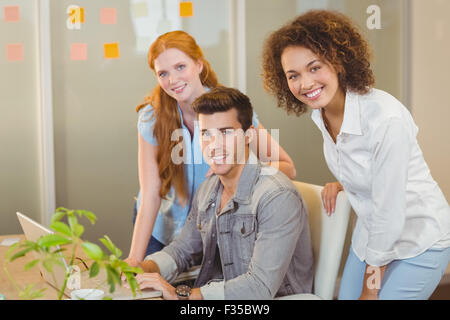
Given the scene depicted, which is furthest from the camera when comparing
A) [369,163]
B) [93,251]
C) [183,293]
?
[369,163]

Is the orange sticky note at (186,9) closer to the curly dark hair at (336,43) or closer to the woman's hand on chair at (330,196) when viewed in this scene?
the curly dark hair at (336,43)

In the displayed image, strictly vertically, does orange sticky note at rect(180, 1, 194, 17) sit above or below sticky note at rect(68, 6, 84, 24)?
above

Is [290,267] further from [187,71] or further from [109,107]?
[109,107]

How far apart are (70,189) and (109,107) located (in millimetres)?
432

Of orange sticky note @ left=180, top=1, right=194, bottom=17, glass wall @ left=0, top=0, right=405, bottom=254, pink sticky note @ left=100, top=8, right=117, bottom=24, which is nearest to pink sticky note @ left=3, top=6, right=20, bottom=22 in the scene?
glass wall @ left=0, top=0, right=405, bottom=254

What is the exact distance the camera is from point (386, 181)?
131cm

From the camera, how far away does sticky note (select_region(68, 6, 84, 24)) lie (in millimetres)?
2500

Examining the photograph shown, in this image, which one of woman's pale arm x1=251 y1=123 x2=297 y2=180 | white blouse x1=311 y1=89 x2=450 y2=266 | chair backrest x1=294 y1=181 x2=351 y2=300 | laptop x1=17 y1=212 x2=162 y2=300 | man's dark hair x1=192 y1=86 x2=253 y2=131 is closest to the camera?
laptop x1=17 y1=212 x2=162 y2=300

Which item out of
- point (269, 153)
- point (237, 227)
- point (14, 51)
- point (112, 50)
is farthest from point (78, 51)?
point (237, 227)

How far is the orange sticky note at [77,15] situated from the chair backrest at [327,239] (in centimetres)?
153

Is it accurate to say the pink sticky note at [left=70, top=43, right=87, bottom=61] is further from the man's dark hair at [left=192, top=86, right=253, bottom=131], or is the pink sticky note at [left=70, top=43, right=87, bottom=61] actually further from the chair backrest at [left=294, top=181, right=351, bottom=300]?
the chair backrest at [left=294, top=181, right=351, bottom=300]

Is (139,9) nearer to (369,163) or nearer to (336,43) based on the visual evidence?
(336,43)

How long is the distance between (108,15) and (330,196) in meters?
1.59

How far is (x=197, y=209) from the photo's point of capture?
166 cm
